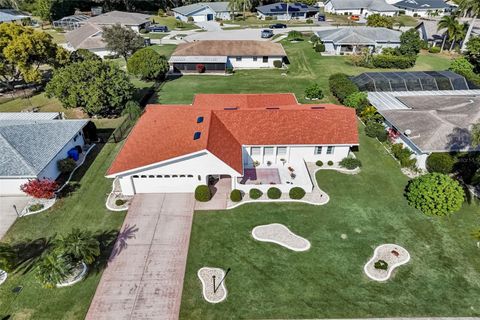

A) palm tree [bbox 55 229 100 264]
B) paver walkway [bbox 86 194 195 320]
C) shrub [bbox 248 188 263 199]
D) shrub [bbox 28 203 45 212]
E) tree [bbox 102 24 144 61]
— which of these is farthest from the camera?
tree [bbox 102 24 144 61]

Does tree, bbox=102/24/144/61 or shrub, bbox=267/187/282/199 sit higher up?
tree, bbox=102/24/144/61

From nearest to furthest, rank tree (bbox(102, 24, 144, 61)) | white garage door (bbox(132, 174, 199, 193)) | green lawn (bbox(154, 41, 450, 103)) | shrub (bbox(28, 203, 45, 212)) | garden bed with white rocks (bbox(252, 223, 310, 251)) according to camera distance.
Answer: garden bed with white rocks (bbox(252, 223, 310, 251)) < shrub (bbox(28, 203, 45, 212)) < white garage door (bbox(132, 174, 199, 193)) < green lawn (bbox(154, 41, 450, 103)) < tree (bbox(102, 24, 144, 61))

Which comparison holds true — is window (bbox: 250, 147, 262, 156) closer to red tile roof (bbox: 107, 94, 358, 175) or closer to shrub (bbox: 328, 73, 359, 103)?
red tile roof (bbox: 107, 94, 358, 175)

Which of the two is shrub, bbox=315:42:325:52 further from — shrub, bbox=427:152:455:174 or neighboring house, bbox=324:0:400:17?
neighboring house, bbox=324:0:400:17

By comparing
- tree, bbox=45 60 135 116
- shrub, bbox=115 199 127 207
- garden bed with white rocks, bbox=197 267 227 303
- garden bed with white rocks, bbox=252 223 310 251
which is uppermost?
tree, bbox=45 60 135 116

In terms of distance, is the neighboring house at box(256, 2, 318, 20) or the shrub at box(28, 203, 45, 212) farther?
the neighboring house at box(256, 2, 318, 20)

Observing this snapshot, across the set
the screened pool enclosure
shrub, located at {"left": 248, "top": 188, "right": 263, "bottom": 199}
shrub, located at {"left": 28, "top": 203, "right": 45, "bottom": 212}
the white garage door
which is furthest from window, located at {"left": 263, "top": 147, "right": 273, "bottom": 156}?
the screened pool enclosure

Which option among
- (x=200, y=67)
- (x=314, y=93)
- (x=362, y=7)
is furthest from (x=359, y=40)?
(x=362, y=7)

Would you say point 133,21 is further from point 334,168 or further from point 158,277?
point 158,277
